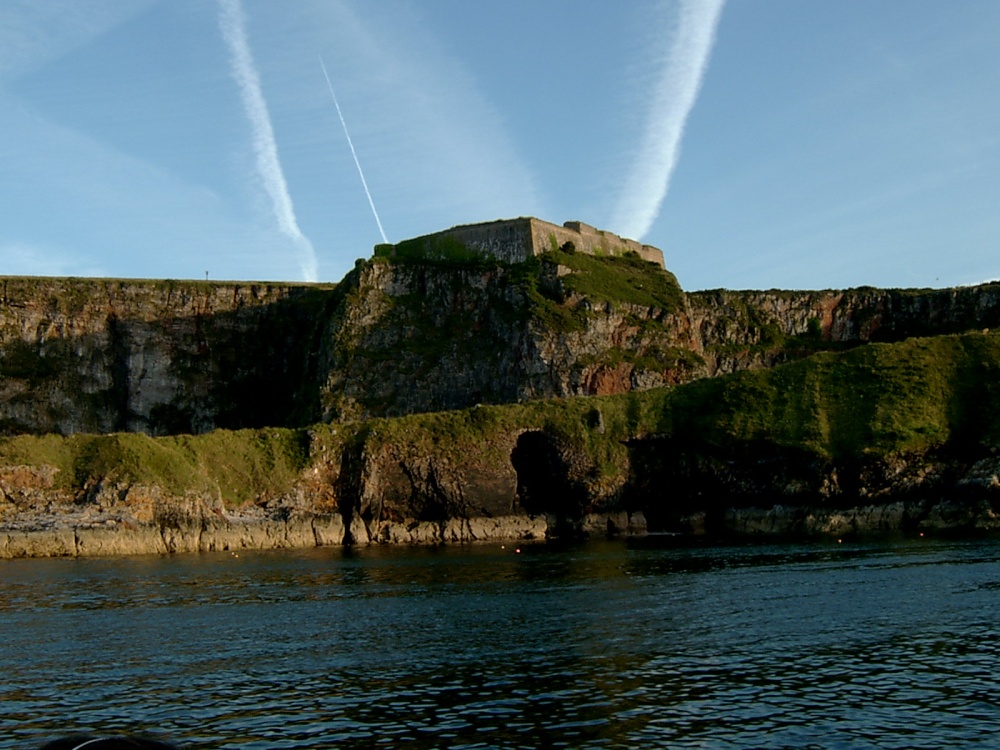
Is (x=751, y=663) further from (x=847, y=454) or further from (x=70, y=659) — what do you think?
(x=847, y=454)

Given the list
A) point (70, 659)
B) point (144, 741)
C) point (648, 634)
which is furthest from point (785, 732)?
point (70, 659)

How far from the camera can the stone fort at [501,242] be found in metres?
Answer: 164

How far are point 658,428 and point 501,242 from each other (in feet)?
213

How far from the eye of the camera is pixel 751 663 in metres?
34.3

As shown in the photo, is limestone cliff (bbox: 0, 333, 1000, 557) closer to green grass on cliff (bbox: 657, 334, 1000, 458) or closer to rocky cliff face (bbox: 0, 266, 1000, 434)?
green grass on cliff (bbox: 657, 334, 1000, 458)

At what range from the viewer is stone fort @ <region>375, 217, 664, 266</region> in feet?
538

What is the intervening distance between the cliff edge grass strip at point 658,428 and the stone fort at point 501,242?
5400 centimetres

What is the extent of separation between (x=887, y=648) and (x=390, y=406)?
112506mm

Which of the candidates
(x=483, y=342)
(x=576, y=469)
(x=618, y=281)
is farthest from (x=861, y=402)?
(x=618, y=281)

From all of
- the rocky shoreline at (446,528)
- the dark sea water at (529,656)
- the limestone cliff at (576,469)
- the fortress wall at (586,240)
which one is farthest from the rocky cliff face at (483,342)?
the dark sea water at (529,656)

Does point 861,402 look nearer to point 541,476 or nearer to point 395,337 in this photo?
point 541,476

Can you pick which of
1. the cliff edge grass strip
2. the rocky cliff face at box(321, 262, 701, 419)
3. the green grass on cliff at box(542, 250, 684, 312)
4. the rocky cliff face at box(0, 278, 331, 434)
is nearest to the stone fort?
the green grass on cliff at box(542, 250, 684, 312)

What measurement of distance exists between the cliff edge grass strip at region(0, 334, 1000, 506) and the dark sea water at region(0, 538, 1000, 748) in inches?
1259

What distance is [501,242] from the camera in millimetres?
165625
